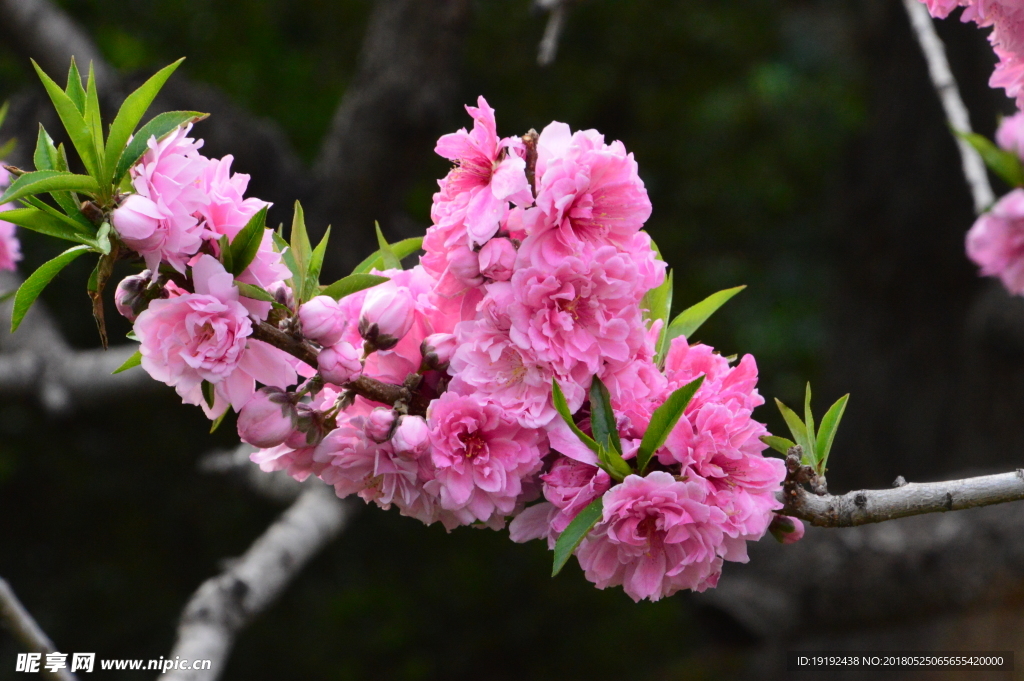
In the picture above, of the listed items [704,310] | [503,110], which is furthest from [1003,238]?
[503,110]

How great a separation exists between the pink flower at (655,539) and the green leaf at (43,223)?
0.47 m

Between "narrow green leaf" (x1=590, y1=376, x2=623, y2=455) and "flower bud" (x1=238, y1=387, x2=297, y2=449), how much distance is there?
0.83ft

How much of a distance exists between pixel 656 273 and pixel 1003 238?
87 centimetres

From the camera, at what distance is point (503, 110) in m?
3.89

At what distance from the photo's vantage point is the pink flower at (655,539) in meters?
0.71

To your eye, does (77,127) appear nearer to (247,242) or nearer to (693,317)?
(247,242)

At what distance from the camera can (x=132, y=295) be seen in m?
0.71

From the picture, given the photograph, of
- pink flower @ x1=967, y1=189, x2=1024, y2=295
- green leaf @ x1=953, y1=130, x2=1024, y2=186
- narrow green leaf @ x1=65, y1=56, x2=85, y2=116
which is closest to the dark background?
pink flower @ x1=967, y1=189, x2=1024, y2=295

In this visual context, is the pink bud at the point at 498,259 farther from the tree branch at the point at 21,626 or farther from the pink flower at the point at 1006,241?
the pink flower at the point at 1006,241

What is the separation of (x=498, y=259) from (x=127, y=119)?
32cm

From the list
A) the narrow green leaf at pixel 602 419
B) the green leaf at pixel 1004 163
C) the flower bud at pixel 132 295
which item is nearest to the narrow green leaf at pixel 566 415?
the narrow green leaf at pixel 602 419

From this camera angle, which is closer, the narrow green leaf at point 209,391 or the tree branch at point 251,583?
the narrow green leaf at point 209,391

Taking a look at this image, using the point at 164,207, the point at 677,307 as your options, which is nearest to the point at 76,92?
the point at 164,207

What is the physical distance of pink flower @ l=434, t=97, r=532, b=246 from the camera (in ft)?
2.34
